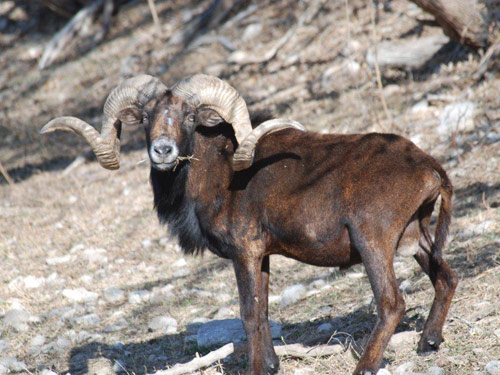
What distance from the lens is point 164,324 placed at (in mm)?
8750

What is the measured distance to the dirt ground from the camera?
7656 millimetres

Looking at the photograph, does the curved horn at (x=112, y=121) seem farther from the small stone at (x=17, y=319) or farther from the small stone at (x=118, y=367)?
the small stone at (x=17, y=319)

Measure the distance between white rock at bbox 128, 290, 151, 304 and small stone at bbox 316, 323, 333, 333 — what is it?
2905 mm

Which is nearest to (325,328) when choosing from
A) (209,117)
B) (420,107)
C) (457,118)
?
(209,117)

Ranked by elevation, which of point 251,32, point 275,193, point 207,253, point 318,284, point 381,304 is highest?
point 275,193

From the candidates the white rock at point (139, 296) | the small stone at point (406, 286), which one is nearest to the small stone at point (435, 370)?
the small stone at point (406, 286)

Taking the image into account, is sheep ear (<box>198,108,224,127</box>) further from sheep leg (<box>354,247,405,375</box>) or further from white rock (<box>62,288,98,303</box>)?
white rock (<box>62,288,98,303</box>)

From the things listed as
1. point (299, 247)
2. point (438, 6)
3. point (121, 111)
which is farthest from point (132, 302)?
point (438, 6)

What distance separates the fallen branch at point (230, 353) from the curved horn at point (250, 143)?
172 centimetres

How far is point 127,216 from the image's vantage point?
1275 cm

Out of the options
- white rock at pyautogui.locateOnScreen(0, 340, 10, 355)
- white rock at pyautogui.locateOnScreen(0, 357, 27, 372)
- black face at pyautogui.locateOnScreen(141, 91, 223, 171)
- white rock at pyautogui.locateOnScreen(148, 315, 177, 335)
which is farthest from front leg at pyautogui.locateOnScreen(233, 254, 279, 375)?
white rock at pyautogui.locateOnScreen(0, 340, 10, 355)

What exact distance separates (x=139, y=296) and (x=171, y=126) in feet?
10.9

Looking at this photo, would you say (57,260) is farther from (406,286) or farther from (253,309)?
(406,286)

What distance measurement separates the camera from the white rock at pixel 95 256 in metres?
11.2
